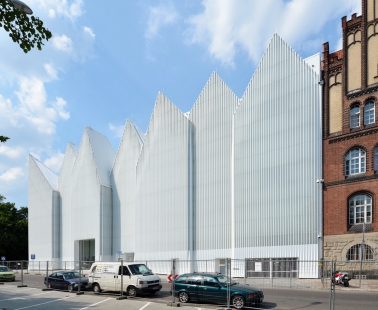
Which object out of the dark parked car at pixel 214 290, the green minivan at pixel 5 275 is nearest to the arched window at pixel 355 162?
the dark parked car at pixel 214 290

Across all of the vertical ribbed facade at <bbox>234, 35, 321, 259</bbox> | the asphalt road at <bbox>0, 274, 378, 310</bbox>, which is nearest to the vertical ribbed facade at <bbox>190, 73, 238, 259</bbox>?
the vertical ribbed facade at <bbox>234, 35, 321, 259</bbox>

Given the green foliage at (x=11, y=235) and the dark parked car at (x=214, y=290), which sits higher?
the dark parked car at (x=214, y=290)

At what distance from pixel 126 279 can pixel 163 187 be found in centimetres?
1870

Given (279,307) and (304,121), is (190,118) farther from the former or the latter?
(279,307)

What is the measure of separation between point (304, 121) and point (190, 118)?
11.7m

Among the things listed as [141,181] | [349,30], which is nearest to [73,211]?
[141,181]

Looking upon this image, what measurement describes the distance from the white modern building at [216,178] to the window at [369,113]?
3201mm

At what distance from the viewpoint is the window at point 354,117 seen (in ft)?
95.7

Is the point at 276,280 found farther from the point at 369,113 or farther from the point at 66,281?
the point at 369,113

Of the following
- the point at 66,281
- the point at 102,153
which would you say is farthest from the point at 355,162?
the point at 102,153

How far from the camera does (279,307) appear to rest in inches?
611

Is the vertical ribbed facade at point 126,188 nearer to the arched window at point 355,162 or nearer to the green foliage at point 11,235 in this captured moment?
the arched window at point 355,162

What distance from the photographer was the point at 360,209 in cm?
2822

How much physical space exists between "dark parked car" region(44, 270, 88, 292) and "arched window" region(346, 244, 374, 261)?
17.6 metres
